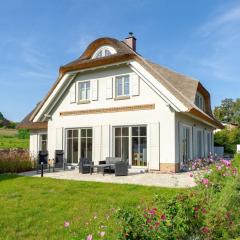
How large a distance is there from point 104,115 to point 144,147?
2946mm

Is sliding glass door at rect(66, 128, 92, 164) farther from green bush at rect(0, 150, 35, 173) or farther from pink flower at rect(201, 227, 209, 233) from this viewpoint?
pink flower at rect(201, 227, 209, 233)

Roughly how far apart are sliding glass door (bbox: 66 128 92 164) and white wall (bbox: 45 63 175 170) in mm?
368

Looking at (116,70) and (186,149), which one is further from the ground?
(116,70)

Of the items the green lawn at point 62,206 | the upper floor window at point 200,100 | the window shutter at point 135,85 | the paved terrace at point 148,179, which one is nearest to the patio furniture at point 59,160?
the paved terrace at point 148,179

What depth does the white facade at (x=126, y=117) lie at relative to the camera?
1445 centimetres

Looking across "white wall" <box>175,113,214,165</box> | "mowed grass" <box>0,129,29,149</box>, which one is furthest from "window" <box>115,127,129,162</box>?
"mowed grass" <box>0,129,29,149</box>

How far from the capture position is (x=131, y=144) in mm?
15500

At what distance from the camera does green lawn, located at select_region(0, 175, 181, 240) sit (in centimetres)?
519

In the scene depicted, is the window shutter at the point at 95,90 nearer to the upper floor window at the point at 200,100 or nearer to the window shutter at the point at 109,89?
the window shutter at the point at 109,89

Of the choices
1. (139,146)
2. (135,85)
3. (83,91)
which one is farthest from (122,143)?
(83,91)

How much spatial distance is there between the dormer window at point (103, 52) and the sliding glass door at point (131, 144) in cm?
448

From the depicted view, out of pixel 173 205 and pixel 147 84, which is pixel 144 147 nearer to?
pixel 147 84

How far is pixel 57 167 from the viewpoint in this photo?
17172 mm

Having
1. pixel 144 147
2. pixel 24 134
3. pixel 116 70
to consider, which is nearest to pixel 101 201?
pixel 144 147
